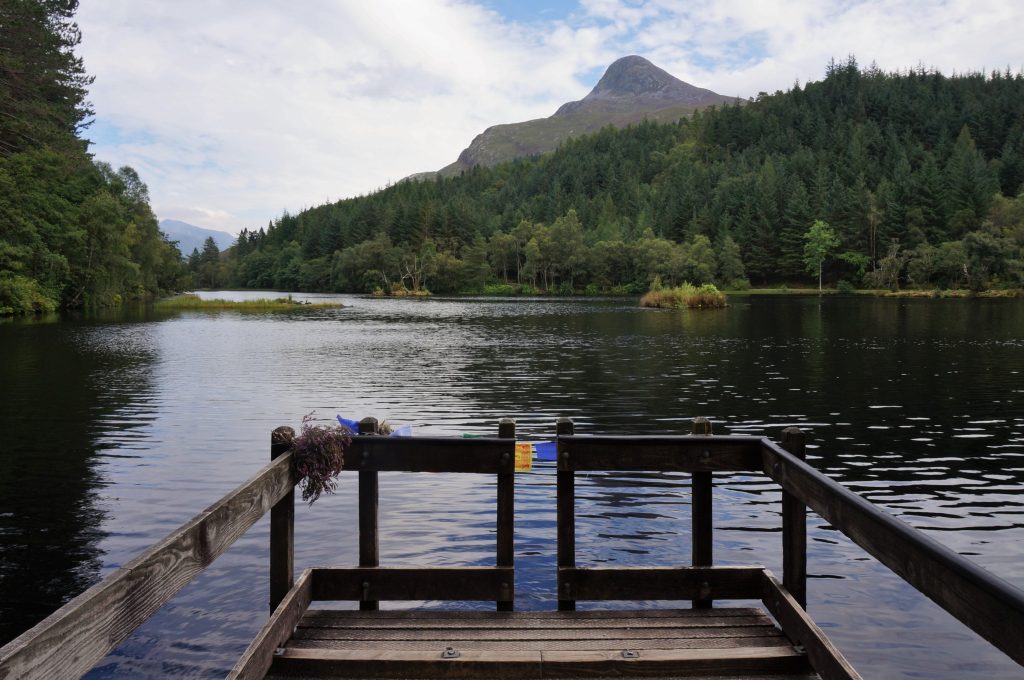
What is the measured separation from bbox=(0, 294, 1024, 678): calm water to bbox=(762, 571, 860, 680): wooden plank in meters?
1.65

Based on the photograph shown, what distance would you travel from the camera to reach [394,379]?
28.8 meters

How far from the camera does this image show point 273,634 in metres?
5.23

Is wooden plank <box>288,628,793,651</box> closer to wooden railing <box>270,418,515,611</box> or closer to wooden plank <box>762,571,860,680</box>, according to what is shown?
wooden plank <box>762,571,860,680</box>

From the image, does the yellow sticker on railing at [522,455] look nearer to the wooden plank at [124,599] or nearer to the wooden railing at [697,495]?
the wooden railing at [697,495]

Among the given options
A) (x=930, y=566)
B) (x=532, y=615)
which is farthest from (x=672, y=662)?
(x=930, y=566)

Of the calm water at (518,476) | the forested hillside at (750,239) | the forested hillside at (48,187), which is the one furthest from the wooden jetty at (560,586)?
the forested hillside at (750,239)

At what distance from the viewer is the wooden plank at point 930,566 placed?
3109 millimetres

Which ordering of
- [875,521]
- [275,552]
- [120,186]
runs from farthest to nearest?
[120,186] → [275,552] → [875,521]

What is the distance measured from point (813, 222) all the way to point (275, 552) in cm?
15928

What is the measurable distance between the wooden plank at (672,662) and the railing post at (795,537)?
76 cm

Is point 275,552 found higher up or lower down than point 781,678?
higher up

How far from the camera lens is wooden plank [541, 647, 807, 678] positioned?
516 centimetres

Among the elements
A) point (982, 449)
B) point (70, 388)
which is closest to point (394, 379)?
point (70, 388)

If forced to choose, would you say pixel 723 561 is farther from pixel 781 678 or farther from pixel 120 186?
pixel 120 186
